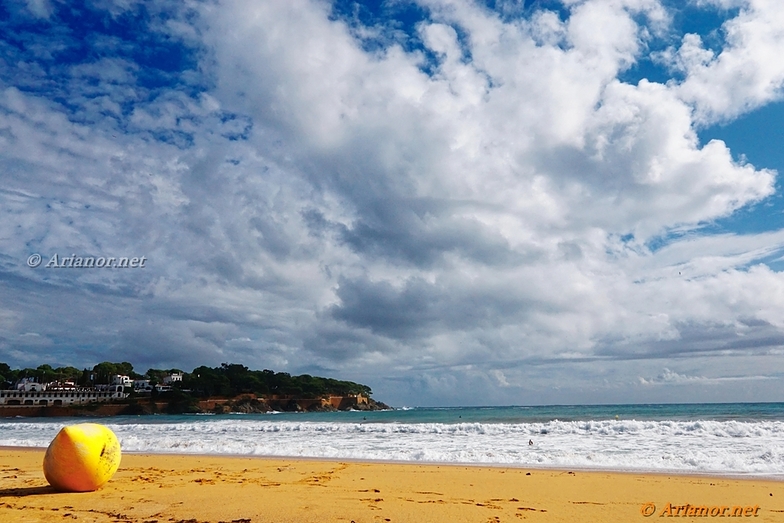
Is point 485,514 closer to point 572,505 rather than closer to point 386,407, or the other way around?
point 572,505

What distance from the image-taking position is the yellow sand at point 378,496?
654 cm

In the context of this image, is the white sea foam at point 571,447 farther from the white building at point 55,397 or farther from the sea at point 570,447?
the white building at point 55,397

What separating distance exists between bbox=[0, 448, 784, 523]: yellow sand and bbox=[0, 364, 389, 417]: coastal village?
84.2 metres

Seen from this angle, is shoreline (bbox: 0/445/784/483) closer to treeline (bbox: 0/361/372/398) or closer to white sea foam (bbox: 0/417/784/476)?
white sea foam (bbox: 0/417/784/476)

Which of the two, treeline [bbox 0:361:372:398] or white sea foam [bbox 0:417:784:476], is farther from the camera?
treeline [bbox 0:361:372:398]

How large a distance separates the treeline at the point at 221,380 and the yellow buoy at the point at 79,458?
3814 inches

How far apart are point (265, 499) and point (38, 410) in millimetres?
93501

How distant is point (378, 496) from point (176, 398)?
93.6m

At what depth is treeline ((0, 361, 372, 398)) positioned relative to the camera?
10204cm

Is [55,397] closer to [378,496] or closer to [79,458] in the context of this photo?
[79,458]

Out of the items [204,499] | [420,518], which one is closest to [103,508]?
[204,499]

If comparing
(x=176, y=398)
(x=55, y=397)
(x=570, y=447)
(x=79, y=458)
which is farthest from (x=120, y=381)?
(x=79, y=458)

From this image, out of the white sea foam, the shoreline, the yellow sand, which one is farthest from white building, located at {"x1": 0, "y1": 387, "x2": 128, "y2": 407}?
the yellow sand

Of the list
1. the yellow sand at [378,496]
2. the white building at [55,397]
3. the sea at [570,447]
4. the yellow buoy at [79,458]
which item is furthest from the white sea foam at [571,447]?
the white building at [55,397]
